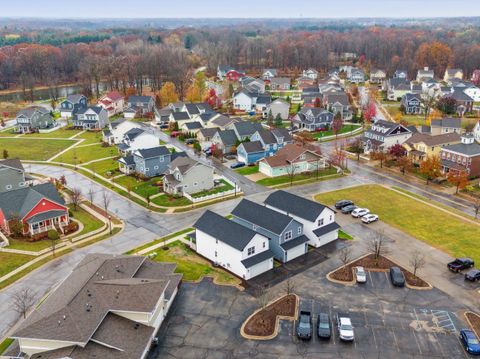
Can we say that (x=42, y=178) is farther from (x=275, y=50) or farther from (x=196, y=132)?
(x=275, y=50)

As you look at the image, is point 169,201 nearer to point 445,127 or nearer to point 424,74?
point 445,127

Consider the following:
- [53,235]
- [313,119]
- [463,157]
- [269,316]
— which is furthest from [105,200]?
[313,119]

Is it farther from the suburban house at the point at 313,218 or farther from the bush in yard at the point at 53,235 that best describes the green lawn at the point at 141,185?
the suburban house at the point at 313,218

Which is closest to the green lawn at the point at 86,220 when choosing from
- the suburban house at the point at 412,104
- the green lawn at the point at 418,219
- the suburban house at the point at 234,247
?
the suburban house at the point at 234,247

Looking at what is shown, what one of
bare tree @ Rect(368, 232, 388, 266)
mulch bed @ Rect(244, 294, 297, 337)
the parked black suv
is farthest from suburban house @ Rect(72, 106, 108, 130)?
mulch bed @ Rect(244, 294, 297, 337)

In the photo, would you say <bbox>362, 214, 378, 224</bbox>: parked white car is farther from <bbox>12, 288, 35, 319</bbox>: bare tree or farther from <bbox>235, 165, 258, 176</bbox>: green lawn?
<bbox>12, 288, 35, 319</bbox>: bare tree
